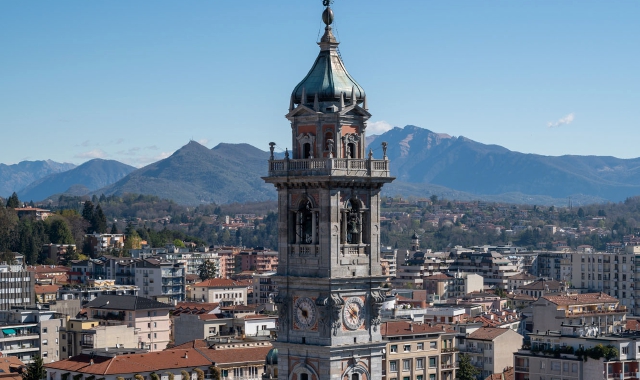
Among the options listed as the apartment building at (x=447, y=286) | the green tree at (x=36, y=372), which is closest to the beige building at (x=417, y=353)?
the green tree at (x=36, y=372)

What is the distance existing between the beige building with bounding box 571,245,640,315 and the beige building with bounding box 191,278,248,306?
41.0 metres

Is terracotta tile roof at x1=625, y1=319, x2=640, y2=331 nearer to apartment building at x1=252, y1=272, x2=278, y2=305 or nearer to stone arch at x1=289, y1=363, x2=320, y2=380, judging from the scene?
apartment building at x1=252, y1=272, x2=278, y2=305

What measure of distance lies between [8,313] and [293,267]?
82080mm

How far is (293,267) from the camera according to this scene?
43062 mm

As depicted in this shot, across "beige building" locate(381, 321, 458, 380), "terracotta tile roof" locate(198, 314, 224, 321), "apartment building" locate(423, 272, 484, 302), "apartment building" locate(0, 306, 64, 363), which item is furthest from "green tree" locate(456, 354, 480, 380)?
"apartment building" locate(423, 272, 484, 302)

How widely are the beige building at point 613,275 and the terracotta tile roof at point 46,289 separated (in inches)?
2462

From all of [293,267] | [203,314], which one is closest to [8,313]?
[203,314]

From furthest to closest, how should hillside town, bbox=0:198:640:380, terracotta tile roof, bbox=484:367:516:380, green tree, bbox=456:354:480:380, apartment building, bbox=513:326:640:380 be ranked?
green tree, bbox=456:354:480:380 < terracotta tile roof, bbox=484:367:516:380 < hillside town, bbox=0:198:640:380 < apartment building, bbox=513:326:640:380

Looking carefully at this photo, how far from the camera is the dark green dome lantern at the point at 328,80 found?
42.7 m

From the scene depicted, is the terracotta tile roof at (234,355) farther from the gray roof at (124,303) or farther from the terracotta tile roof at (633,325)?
the terracotta tile roof at (633,325)

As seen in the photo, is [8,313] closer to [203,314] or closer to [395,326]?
[203,314]

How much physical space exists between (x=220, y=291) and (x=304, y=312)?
13270 cm

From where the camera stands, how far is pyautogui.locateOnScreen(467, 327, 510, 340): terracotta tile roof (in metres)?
116

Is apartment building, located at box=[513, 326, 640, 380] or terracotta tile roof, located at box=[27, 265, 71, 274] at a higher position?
terracotta tile roof, located at box=[27, 265, 71, 274]
